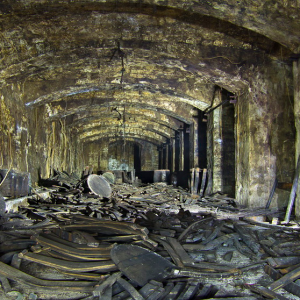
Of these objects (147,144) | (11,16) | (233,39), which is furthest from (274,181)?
(147,144)

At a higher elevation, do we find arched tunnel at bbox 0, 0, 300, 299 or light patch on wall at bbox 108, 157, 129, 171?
arched tunnel at bbox 0, 0, 300, 299

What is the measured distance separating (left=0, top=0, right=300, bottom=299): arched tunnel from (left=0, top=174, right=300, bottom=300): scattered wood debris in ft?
8.46

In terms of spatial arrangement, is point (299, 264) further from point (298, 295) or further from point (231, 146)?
point (231, 146)

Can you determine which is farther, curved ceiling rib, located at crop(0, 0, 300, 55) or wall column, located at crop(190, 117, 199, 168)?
wall column, located at crop(190, 117, 199, 168)

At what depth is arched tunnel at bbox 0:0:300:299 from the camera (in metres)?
5.42

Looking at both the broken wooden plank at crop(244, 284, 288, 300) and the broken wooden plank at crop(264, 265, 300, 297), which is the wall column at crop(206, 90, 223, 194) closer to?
the broken wooden plank at crop(264, 265, 300, 297)

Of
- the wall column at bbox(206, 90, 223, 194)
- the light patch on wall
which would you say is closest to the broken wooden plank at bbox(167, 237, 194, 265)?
the wall column at bbox(206, 90, 223, 194)

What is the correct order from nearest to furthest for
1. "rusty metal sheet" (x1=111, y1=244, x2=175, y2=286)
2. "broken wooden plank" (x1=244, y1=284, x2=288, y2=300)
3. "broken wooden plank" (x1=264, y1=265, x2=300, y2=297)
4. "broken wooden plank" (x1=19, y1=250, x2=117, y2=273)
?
"broken wooden plank" (x1=244, y1=284, x2=288, y2=300), "broken wooden plank" (x1=264, y1=265, x2=300, y2=297), "rusty metal sheet" (x1=111, y1=244, x2=175, y2=286), "broken wooden plank" (x1=19, y1=250, x2=117, y2=273)

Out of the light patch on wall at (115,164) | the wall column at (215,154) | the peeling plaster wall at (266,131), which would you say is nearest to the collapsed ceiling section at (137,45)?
the peeling plaster wall at (266,131)

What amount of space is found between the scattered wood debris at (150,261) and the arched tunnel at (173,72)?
258 cm

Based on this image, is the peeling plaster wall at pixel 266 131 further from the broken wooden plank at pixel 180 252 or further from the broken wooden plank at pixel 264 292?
the broken wooden plank at pixel 264 292

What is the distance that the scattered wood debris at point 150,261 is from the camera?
2.65m

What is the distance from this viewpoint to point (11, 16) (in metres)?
5.34

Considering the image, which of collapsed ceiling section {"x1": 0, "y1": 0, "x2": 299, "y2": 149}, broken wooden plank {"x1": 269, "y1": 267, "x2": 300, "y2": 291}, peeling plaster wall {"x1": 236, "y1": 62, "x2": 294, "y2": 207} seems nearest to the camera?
broken wooden plank {"x1": 269, "y1": 267, "x2": 300, "y2": 291}
